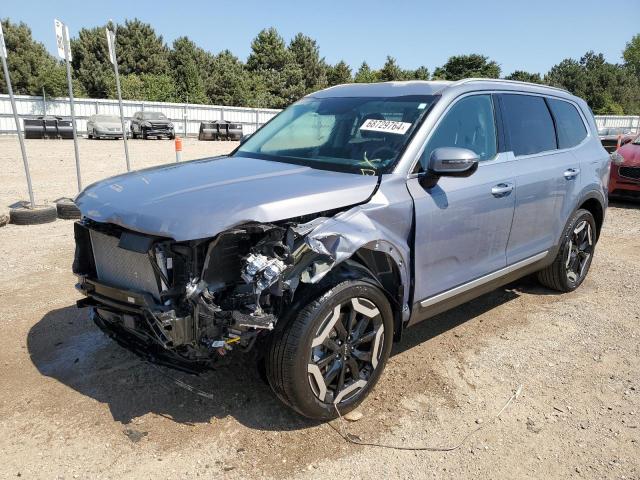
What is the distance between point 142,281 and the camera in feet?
9.01

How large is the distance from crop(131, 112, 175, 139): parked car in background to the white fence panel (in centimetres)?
119

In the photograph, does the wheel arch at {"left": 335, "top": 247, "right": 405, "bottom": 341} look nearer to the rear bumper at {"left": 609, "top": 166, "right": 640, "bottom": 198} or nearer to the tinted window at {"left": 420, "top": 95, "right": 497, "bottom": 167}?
the tinted window at {"left": 420, "top": 95, "right": 497, "bottom": 167}

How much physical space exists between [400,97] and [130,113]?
33417mm

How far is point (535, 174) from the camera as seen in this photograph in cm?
415

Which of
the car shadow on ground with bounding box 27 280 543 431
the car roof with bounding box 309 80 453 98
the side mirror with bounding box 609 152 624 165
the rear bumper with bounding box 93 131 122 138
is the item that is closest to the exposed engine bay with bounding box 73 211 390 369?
the car shadow on ground with bounding box 27 280 543 431

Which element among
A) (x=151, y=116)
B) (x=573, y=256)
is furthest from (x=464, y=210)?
(x=151, y=116)

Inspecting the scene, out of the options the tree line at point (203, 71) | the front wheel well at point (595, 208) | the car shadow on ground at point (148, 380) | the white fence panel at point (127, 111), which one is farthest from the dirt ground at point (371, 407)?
the tree line at point (203, 71)

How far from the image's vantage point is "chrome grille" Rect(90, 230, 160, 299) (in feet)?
8.85

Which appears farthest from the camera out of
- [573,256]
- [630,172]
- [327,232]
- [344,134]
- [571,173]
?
[630,172]

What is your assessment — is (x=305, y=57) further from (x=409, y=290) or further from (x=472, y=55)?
(x=409, y=290)

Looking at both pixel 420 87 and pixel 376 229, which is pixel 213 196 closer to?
pixel 376 229

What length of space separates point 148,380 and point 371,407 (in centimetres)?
149

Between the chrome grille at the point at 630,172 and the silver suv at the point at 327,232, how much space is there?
272 inches

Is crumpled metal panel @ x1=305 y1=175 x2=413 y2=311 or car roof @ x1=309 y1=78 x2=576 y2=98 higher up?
car roof @ x1=309 y1=78 x2=576 y2=98
